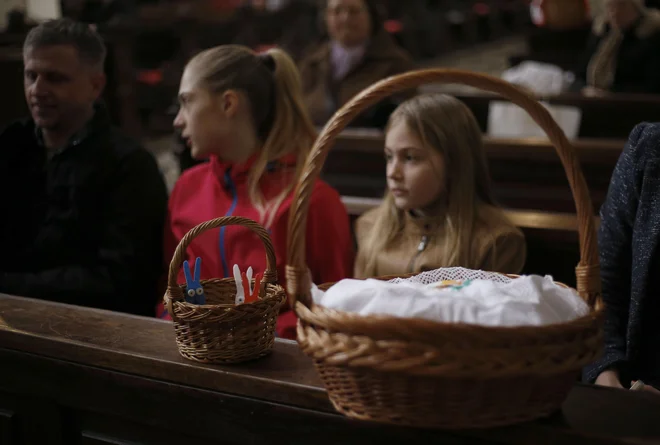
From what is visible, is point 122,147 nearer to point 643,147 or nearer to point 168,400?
point 168,400

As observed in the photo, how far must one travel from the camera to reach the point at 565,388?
3.92 ft

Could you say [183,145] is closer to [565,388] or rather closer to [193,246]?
[193,246]

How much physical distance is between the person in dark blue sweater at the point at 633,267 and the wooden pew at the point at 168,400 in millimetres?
382

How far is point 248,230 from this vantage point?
2264mm

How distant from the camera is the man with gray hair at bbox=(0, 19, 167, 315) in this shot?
2309mm

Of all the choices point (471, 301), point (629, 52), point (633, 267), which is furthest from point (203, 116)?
point (629, 52)

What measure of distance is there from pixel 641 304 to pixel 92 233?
1.46m

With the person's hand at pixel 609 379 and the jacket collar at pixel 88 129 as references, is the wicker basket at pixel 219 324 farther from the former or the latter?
the jacket collar at pixel 88 129

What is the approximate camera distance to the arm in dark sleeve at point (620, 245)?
68.4 inches

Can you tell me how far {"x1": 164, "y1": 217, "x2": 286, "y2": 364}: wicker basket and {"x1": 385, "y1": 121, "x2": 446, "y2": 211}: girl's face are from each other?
0.68 metres

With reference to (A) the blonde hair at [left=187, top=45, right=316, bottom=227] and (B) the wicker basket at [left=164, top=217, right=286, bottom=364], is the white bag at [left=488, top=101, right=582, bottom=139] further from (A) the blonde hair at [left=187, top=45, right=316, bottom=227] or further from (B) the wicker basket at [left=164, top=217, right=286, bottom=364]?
(B) the wicker basket at [left=164, top=217, right=286, bottom=364]

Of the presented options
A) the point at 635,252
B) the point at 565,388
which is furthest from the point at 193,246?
the point at 565,388

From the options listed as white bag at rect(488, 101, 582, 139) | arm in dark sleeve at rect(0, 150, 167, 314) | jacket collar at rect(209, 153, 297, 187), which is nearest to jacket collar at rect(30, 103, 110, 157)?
arm in dark sleeve at rect(0, 150, 167, 314)

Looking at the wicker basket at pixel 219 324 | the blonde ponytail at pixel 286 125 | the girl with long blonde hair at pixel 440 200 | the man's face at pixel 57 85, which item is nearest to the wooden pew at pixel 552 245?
the girl with long blonde hair at pixel 440 200
